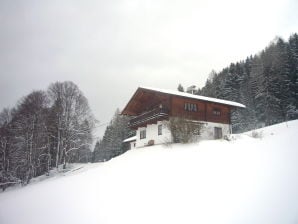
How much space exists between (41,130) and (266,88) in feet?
123

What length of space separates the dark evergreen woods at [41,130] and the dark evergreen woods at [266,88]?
96.7ft

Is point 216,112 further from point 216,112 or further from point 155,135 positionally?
point 155,135

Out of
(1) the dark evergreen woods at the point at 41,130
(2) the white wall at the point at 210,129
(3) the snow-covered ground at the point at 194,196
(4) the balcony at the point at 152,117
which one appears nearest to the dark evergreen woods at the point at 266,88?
(2) the white wall at the point at 210,129

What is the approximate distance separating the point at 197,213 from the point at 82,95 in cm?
3023

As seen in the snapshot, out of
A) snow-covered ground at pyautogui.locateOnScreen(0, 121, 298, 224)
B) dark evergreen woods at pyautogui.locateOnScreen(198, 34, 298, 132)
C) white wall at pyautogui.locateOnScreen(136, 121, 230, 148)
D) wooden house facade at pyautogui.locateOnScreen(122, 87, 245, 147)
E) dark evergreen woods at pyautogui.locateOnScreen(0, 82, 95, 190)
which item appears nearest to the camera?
snow-covered ground at pyautogui.locateOnScreen(0, 121, 298, 224)

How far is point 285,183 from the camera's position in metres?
7.46

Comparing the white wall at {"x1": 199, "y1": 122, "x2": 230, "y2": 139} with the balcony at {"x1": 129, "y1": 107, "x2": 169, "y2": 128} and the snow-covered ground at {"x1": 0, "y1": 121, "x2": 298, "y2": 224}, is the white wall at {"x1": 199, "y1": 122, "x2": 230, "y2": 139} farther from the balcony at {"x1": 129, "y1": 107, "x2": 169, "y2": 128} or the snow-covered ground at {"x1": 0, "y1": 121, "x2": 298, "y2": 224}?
the snow-covered ground at {"x1": 0, "y1": 121, "x2": 298, "y2": 224}

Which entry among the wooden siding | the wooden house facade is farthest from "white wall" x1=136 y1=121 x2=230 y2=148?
the wooden siding

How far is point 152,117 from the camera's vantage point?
26.8 metres

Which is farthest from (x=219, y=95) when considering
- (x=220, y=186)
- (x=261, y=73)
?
(x=220, y=186)

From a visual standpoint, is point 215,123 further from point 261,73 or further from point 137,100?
point 261,73

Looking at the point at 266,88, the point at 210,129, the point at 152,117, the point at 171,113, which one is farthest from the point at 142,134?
the point at 266,88

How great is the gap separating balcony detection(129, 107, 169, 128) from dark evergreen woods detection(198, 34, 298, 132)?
2312 cm

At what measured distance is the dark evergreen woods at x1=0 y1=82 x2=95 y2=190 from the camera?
95.1 feet
